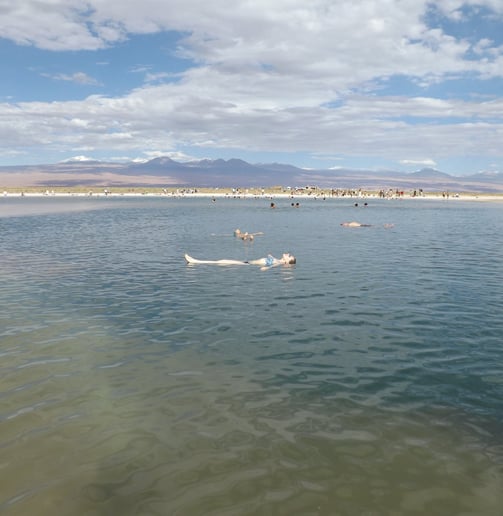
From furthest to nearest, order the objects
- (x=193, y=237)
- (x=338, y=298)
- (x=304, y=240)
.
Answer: (x=193, y=237) → (x=304, y=240) → (x=338, y=298)

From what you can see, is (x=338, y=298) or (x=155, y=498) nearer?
(x=155, y=498)

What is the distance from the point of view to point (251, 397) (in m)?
10.9

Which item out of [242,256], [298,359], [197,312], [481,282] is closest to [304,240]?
[242,256]

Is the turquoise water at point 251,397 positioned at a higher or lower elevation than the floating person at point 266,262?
lower

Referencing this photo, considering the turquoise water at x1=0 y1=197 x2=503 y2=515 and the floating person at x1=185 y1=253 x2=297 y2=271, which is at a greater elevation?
the floating person at x1=185 y1=253 x2=297 y2=271

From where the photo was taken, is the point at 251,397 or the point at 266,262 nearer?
the point at 251,397

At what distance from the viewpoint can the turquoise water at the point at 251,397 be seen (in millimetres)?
7602

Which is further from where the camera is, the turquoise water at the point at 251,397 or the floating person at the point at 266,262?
the floating person at the point at 266,262

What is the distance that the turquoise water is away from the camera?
24.9 feet

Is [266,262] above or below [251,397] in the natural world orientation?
above

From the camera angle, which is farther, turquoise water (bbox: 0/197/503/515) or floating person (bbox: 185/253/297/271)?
floating person (bbox: 185/253/297/271)

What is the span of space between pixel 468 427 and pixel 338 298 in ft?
36.9

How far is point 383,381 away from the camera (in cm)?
1177

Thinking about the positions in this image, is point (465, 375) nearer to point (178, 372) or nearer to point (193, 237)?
point (178, 372)
